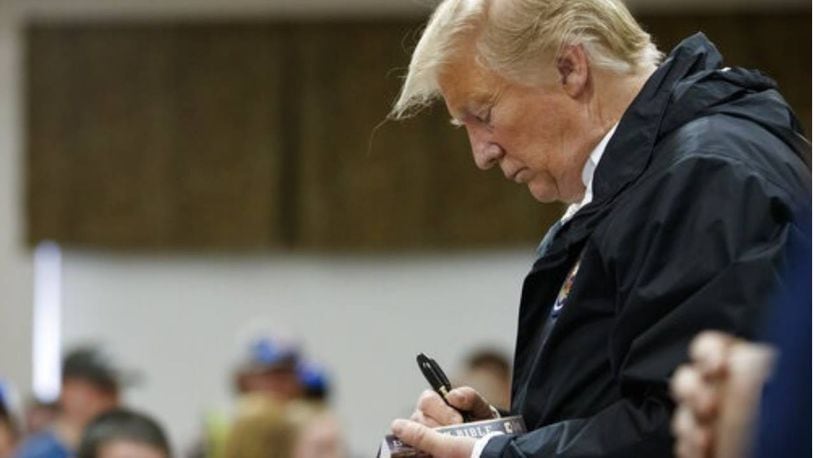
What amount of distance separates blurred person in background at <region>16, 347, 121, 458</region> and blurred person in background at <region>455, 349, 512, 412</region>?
45.0 inches

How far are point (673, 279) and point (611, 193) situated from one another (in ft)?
0.63

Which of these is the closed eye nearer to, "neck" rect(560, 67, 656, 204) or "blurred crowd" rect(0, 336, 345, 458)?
"neck" rect(560, 67, 656, 204)

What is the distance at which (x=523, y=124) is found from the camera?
6.89ft

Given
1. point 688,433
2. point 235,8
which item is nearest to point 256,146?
point 235,8

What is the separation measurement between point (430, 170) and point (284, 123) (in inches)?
24.2

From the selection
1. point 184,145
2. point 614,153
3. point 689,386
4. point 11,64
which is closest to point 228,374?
point 184,145

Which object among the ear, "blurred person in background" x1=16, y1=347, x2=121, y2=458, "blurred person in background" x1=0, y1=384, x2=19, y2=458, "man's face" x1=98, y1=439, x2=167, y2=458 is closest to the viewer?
the ear

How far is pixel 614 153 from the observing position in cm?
198

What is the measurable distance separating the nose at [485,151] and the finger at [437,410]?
0.28 m

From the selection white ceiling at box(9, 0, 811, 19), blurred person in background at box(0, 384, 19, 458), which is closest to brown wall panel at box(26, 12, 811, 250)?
white ceiling at box(9, 0, 811, 19)

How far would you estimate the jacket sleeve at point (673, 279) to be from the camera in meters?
1.75

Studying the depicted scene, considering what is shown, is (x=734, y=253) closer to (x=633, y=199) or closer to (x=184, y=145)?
(x=633, y=199)

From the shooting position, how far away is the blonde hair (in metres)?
2.05

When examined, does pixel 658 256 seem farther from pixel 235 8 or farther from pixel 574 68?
pixel 235 8
